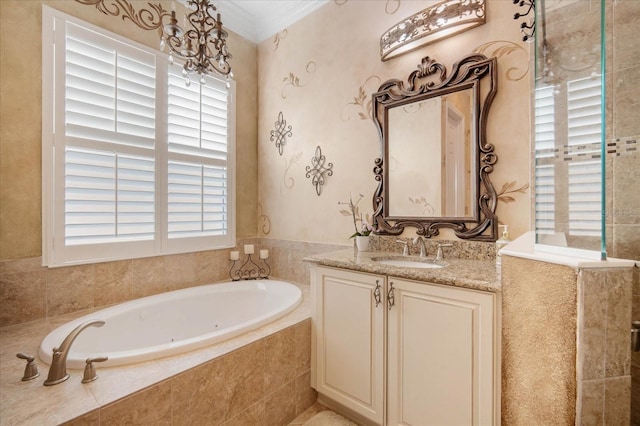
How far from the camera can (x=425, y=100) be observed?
Result: 1849mm

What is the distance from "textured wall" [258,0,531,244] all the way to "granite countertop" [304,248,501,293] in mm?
334

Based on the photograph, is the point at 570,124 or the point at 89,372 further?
the point at 89,372

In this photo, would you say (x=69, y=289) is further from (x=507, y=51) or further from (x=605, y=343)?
(x=507, y=51)

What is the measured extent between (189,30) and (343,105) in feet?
3.89

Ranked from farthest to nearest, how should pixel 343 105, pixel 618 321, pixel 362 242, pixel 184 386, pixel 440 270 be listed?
pixel 343 105
pixel 362 242
pixel 440 270
pixel 184 386
pixel 618 321

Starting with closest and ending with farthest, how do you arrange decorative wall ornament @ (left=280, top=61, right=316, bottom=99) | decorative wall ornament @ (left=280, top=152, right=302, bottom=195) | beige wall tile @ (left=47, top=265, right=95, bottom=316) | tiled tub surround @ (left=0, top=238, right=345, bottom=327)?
tiled tub surround @ (left=0, top=238, right=345, bottom=327) → beige wall tile @ (left=47, top=265, right=95, bottom=316) → decorative wall ornament @ (left=280, top=61, right=316, bottom=99) → decorative wall ornament @ (left=280, top=152, right=302, bottom=195)

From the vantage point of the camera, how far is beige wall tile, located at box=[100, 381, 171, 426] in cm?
100

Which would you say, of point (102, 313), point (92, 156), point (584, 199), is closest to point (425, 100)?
point (584, 199)

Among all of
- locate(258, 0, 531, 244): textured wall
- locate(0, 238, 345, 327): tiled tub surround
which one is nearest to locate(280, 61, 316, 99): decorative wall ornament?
locate(258, 0, 531, 244): textured wall

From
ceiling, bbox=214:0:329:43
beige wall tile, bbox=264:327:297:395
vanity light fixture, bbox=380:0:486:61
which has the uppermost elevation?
ceiling, bbox=214:0:329:43

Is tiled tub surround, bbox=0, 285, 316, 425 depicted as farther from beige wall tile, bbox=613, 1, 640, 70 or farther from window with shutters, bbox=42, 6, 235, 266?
beige wall tile, bbox=613, 1, 640, 70

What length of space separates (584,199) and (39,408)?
198cm

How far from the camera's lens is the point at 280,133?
276 centimetres

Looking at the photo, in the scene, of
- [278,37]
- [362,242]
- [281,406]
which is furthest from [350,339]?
[278,37]
